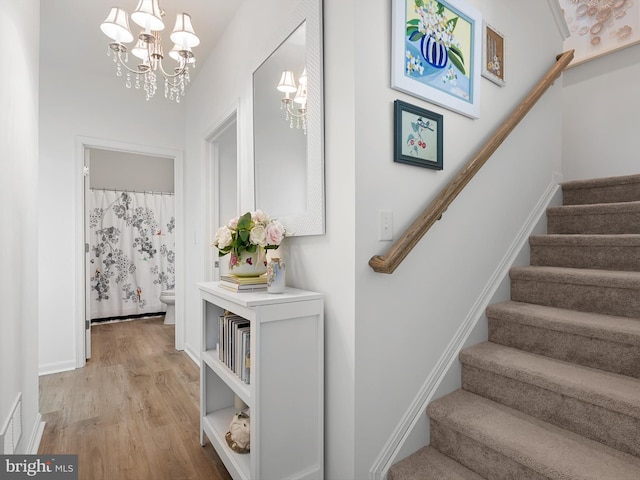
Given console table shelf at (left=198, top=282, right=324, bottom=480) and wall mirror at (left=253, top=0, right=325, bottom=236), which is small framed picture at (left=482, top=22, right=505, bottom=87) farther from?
console table shelf at (left=198, top=282, right=324, bottom=480)

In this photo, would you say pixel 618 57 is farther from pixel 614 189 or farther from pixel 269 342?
pixel 269 342

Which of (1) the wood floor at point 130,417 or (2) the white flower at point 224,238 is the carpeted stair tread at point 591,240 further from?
(1) the wood floor at point 130,417

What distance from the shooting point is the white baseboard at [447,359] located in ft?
4.80

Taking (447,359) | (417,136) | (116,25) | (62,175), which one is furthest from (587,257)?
(62,175)

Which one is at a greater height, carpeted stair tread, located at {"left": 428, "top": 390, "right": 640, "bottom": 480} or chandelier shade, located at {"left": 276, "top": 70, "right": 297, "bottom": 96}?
chandelier shade, located at {"left": 276, "top": 70, "right": 297, "bottom": 96}

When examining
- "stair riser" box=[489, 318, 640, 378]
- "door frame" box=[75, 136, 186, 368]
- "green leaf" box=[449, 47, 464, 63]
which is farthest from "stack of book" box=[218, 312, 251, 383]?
"door frame" box=[75, 136, 186, 368]

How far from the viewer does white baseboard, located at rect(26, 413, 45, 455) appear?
1.79 meters

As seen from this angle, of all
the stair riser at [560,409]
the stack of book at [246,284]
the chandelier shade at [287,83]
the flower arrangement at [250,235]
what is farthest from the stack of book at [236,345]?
the chandelier shade at [287,83]

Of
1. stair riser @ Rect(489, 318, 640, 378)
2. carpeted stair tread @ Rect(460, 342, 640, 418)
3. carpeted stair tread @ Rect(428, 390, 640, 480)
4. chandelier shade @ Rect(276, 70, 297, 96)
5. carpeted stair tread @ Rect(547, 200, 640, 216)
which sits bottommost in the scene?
carpeted stair tread @ Rect(428, 390, 640, 480)

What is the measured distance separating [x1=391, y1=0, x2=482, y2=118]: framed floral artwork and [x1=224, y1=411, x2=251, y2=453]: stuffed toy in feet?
5.36

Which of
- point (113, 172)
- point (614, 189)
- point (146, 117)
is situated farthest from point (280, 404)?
point (113, 172)

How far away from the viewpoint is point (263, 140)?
2.05 metres

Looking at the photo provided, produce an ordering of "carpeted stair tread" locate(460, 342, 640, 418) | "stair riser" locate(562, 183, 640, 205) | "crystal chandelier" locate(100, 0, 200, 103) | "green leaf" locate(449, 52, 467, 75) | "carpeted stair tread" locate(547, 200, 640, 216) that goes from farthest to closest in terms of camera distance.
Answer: "stair riser" locate(562, 183, 640, 205) < "carpeted stair tread" locate(547, 200, 640, 216) < "crystal chandelier" locate(100, 0, 200, 103) < "green leaf" locate(449, 52, 467, 75) < "carpeted stair tread" locate(460, 342, 640, 418)

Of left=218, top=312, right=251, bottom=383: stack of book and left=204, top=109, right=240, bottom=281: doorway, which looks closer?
left=218, top=312, right=251, bottom=383: stack of book
